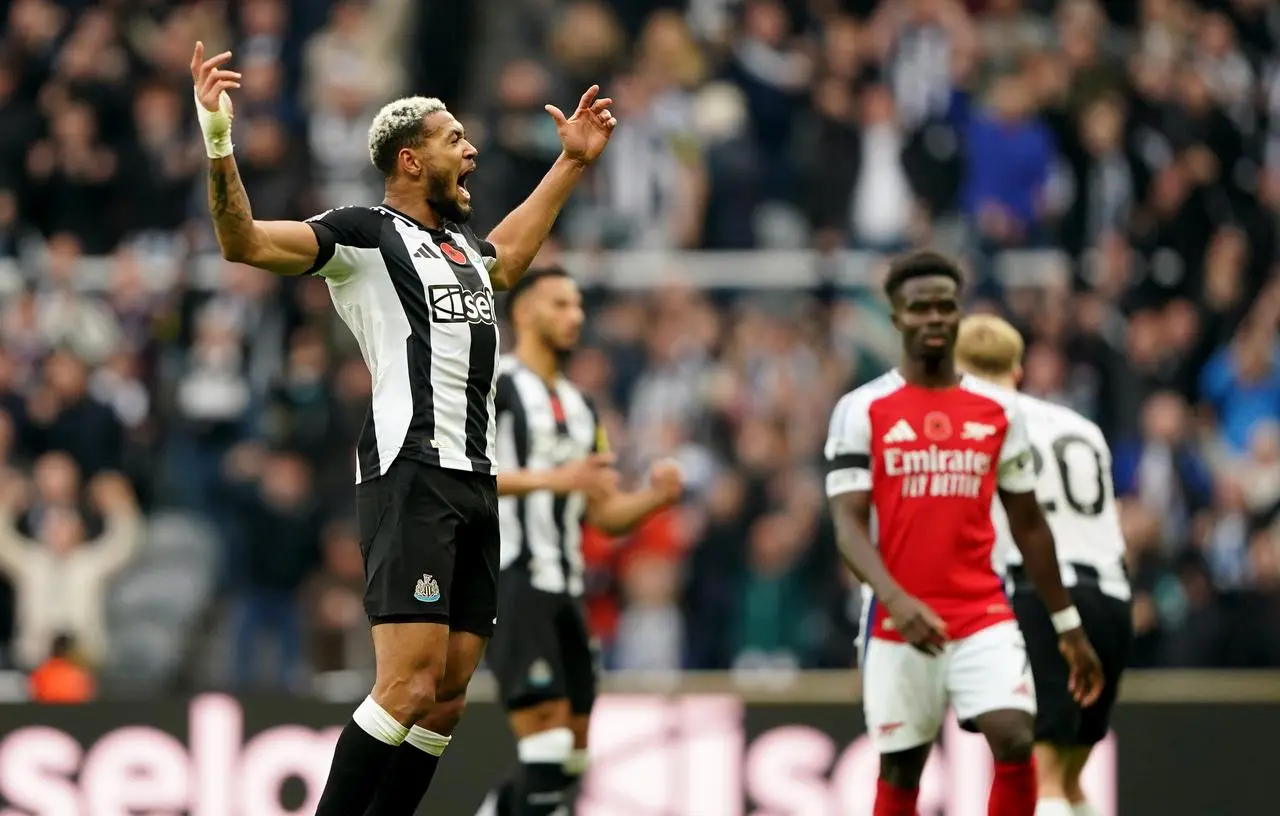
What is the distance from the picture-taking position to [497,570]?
304 inches

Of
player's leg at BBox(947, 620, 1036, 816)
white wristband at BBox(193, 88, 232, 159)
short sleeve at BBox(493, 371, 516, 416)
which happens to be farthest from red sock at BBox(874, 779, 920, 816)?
white wristband at BBox(193, 88, 232, 159)

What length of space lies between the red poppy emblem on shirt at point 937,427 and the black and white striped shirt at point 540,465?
1856mm

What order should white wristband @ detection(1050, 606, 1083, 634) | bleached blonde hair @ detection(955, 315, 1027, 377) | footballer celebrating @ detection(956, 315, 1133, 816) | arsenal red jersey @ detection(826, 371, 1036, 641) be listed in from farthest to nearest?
1. footballer celebrating @ detection(956, 315, 1133, 816)
2. bleached blonde hair @ detection(955, 315, 1027, 377)
3. white wristband @ detection(1050, 606, 1083, 634)
4. arsenal red jersey @ detection(826, 371, 1036, 641)

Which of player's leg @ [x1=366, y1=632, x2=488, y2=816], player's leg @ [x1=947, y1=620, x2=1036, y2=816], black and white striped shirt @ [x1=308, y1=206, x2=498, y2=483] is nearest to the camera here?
black and white striped shirt @ [x1=308, y1=206, x2=498, y2=483]

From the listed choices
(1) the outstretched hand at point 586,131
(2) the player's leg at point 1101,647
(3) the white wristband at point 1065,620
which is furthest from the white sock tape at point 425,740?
(2) the player's leg at point 1101,647

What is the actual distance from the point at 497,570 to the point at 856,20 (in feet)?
35.8

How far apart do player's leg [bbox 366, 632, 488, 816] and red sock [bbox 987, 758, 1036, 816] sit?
78.6 inches

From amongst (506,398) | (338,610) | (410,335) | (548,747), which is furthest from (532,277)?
(338,610)

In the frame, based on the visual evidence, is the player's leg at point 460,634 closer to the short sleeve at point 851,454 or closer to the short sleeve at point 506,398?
the short sleeve at point 851,454

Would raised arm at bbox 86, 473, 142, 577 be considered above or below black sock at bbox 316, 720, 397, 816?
above

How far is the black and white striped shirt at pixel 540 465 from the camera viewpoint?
967 centimetres

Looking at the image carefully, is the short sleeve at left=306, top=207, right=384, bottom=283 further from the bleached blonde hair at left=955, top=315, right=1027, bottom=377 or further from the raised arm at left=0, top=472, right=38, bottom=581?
the raised arm at left=0, top=472, right=38, bottom=581

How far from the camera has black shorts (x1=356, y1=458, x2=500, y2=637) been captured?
7.30 metres

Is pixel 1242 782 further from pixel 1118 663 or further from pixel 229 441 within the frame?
pixel 229 441
